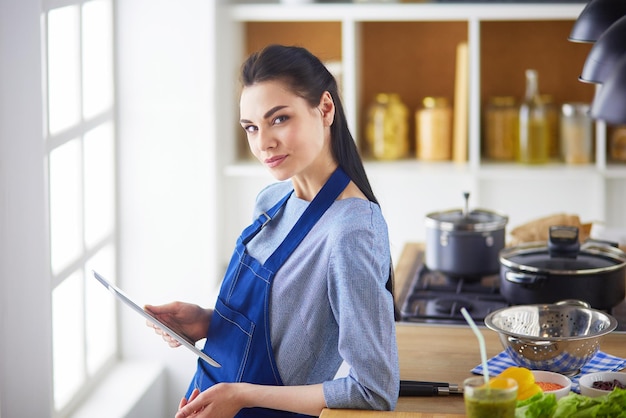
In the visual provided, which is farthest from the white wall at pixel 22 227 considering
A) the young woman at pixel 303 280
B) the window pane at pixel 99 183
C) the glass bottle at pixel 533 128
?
the glass bottle at pixel 533 128

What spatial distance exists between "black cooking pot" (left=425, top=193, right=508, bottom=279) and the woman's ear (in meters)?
0.77

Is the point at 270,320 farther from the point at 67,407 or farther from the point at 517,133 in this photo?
the point at 517,133

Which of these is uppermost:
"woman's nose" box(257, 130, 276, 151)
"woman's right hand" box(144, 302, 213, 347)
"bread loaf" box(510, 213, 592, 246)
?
"woman's nose" box(257, 130, 276, 151)

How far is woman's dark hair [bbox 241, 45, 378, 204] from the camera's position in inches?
76.1

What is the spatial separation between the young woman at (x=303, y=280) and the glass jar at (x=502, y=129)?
7.19ft

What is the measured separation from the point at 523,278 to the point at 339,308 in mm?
703

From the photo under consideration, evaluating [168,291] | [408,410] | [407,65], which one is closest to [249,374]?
[408,410]

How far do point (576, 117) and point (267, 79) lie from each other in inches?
92.5

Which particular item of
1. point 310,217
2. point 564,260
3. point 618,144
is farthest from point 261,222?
point 618,144

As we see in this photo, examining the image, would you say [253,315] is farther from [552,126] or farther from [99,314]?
[552,126]

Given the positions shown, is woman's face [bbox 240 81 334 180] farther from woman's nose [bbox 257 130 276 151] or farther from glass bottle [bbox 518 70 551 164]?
glass bottle [bbox 518 70 551 164]

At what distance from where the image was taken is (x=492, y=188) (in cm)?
409

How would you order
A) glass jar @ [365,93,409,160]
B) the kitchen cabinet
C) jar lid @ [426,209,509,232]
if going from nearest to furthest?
jar lid @ [426,209,509,232] → the kitchen cabinet → glass jar @ [365,93,409,160]

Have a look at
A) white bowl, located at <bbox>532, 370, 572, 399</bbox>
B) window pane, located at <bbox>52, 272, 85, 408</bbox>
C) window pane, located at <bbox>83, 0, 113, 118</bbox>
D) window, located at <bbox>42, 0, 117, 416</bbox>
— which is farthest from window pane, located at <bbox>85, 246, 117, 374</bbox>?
white bowl, located at <bbox>532, 370, 572, 399</bbox>
